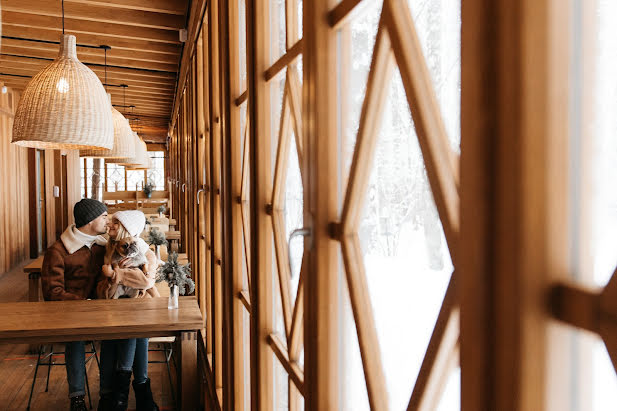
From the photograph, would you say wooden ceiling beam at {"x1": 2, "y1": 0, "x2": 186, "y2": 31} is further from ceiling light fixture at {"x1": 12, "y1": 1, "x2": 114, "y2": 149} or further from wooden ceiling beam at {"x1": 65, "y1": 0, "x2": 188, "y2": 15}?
ceiling light fixture at {"x1": 12, "y1": 1, "x2": 114, "y2": 149}

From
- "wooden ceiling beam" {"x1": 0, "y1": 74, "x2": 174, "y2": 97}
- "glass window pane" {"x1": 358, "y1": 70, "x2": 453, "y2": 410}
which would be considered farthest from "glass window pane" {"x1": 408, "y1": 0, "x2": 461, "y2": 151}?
"wooden ceiling beam" {"x1": 0, "y1": 74, "x2": 174, "y2": 97}

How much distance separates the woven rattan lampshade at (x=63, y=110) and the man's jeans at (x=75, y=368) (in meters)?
1.76

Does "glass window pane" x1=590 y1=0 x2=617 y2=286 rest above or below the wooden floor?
above

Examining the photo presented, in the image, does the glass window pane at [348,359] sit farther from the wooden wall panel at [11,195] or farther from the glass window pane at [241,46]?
the wooden wall panel at [11,195]

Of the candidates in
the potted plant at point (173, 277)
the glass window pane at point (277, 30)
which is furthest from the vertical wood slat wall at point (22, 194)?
the glass window pane at point (277, 30)

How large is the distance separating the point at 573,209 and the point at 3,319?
2.91 m

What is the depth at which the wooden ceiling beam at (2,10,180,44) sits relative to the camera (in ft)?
14.2

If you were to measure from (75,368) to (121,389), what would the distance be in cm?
34

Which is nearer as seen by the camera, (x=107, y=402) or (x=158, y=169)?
(x=107, y=402)

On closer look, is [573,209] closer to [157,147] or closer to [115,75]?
[115,75]

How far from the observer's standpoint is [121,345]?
3.13 metres

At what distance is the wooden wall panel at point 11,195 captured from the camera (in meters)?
7.38

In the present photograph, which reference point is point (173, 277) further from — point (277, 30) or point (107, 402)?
point (277, 30)

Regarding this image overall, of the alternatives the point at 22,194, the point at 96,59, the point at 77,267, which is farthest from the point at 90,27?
the point at 22,194
